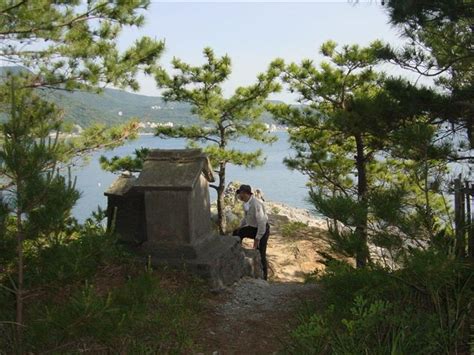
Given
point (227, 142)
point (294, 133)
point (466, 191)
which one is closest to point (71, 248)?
point (466, 191)

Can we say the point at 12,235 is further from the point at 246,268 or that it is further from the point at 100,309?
the point at 246,268

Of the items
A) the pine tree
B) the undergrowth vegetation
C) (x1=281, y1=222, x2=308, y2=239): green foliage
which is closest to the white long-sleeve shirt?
the undergrowth vegetation

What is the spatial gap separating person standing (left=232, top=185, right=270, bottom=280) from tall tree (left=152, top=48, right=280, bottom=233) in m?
4.19

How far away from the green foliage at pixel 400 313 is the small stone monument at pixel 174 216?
2.49 m

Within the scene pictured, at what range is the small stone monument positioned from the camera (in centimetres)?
603

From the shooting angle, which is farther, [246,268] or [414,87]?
[246,268]

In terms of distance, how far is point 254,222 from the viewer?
777 centimetres

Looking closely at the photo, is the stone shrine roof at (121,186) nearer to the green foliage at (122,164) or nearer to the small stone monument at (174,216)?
the small stone monument at (174,216)

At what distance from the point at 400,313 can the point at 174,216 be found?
3240 millimetres

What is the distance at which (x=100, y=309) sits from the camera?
2.85m

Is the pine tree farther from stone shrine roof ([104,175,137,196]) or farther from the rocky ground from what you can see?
stone shrine roof ([104,175,137,196])

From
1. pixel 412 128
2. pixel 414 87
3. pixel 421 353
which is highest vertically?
pixel 414 87

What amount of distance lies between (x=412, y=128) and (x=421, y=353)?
161cm

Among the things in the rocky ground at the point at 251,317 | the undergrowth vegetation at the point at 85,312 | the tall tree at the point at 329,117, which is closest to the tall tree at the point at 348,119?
the tall tree at the point at 329,117
